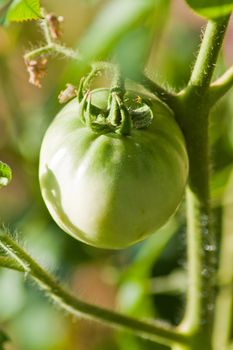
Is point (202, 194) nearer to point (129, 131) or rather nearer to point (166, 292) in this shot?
point (129, 131)

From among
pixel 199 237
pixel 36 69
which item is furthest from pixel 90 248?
pixel 36 69

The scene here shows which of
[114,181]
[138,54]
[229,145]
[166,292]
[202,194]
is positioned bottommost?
[166,292]

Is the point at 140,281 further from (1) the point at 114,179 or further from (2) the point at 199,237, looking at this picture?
(1) the point at 114,179

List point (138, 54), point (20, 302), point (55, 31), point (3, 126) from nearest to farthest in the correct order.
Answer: point (138, 54)
point (55, 31)
point (20, 302)
point (3, 126)

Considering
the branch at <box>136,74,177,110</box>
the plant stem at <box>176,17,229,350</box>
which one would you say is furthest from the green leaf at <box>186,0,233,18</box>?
the branch at <box>136,74,177,110</box>

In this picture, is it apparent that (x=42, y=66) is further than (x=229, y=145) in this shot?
No

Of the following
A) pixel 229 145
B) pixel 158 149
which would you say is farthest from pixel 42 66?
pixel 229 145
